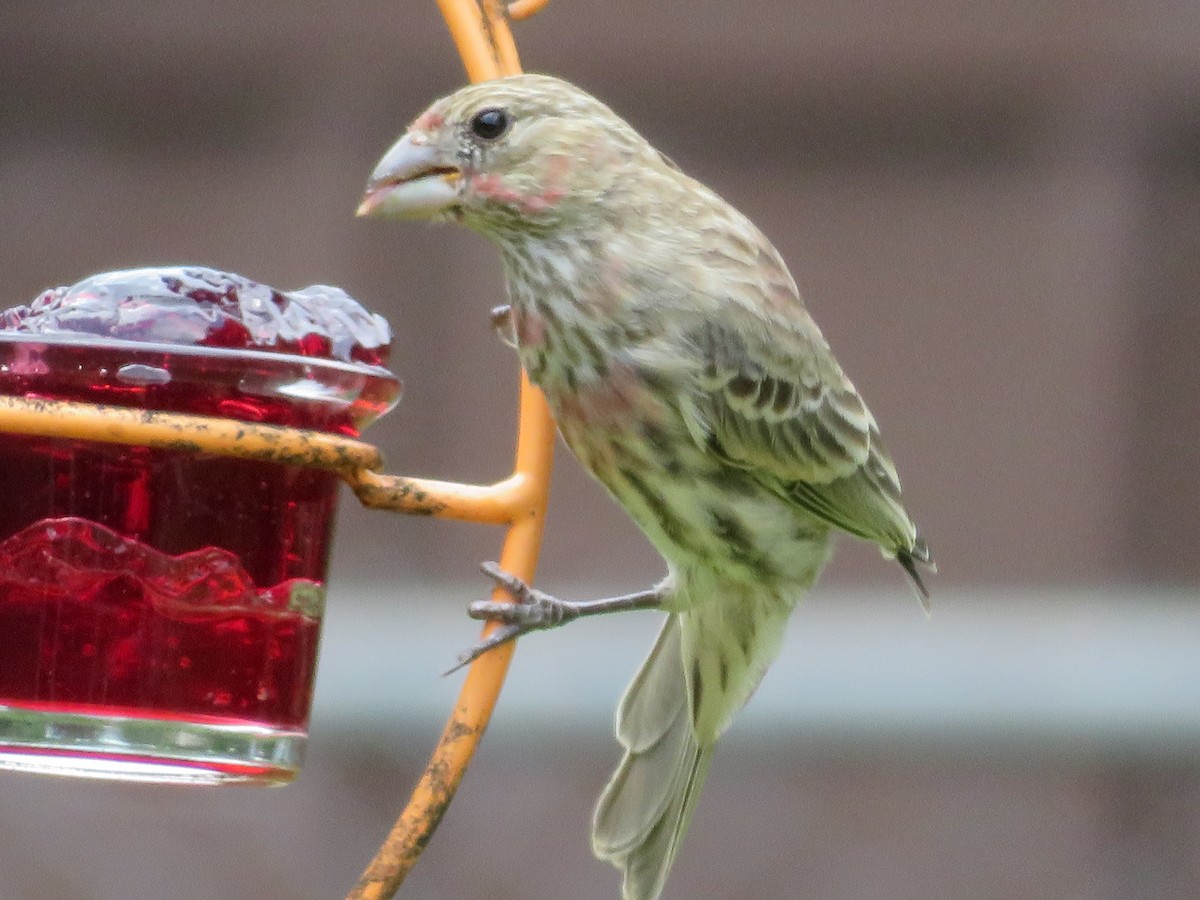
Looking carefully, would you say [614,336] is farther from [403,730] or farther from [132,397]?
[403,730]

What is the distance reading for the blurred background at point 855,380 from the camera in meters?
4.60

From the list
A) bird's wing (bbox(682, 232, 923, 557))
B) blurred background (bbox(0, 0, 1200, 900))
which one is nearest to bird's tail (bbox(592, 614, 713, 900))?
bird's wing (bbox(682, 232, 923, 557))

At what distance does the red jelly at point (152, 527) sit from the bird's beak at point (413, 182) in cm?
29

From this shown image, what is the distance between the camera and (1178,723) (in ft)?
15.4

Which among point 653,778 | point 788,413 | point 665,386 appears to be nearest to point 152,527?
point 665,386

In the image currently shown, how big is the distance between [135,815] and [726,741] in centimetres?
133

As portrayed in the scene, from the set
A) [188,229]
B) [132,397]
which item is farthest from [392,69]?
[132,397]

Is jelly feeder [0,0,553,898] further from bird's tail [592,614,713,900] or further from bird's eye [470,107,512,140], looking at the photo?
bird's tail [592,614,713,900]

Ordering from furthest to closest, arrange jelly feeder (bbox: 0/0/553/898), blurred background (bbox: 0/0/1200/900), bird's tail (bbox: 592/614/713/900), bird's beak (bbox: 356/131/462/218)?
blurred background (bbox: 0/0/1200/900)
bird's tail (bbox: 592/614/713/900)
bird's beak (bbox: 356/131/462/218)
jelly feeder (bbox: 0/0/553/898)

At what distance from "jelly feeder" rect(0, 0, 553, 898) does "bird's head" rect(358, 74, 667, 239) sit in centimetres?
31

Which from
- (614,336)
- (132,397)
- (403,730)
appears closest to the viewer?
(132,397)

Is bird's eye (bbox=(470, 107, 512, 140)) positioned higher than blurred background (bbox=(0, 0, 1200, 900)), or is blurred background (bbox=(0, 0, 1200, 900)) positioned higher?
bird's eye (bbox=(470, 107, 512, 140))

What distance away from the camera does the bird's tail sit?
2.86 metres

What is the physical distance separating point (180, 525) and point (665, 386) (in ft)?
2.46
